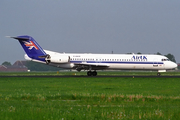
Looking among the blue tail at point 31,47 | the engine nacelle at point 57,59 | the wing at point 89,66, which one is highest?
the blue tail at point 31,47

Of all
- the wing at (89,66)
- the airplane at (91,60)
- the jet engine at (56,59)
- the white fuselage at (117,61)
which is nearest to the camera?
the wing at (89,66)

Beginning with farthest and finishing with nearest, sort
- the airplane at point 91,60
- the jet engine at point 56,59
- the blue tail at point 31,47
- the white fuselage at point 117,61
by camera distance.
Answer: the white fuselage at point 117,61, the blue tail at point 31,47, the airplane at point 91,60, the jet engine at point 56,59

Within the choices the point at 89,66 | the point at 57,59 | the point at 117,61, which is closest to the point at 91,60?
the point at 89,66

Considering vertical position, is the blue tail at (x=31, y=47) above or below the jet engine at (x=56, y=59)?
above

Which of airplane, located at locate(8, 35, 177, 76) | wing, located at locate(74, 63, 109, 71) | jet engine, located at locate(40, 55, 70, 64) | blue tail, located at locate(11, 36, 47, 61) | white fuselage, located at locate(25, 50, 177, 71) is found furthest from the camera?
white fuselage, located at locate(25, 50, 177, 71)

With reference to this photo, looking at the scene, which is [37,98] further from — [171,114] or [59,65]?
[59,65]

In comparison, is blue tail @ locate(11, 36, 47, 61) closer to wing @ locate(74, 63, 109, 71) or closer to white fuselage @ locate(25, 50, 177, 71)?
white fuselage @ locate(25, 50, 177, 71)

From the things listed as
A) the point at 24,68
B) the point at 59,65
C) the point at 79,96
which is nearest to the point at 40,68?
the point at 24,68

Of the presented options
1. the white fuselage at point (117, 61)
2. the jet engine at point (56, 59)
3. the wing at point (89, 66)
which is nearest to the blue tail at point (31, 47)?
the jet engine at point (56, 59)

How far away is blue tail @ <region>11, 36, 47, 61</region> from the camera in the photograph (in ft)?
169

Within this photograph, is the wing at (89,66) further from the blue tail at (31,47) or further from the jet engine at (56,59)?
the blue tail at (31,47)

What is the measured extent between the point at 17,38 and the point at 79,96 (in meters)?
33.3

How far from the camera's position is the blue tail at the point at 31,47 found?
2030 inches

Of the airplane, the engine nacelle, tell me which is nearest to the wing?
the airplane
